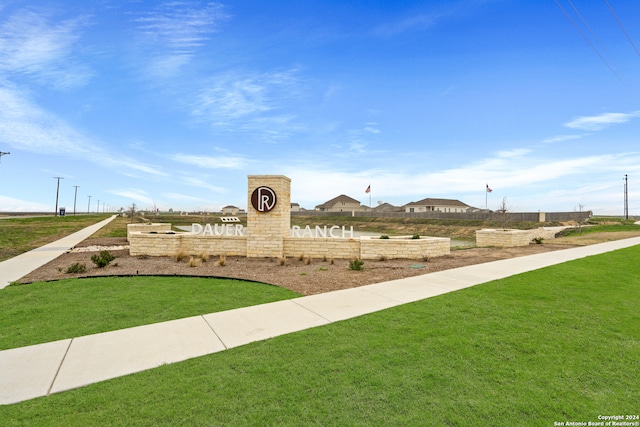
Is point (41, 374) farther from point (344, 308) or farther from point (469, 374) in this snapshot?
point (469, 374)

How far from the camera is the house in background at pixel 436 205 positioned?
81.8 meters

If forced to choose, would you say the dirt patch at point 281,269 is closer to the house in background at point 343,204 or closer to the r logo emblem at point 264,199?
the r logo emblem at point 264,199

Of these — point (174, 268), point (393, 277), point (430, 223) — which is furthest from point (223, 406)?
point (430, 223)

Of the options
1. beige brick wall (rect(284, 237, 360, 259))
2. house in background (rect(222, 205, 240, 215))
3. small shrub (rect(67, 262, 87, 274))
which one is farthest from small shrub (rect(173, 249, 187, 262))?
house in background (rect(222, 205, 240, 215))

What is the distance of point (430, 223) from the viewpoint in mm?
61250

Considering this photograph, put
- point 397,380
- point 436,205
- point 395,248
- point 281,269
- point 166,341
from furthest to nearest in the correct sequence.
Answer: point 436,205 < point 395,248 < point 281,269 < point 166,341 < point 397,380

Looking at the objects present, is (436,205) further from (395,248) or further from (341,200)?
(395,248)

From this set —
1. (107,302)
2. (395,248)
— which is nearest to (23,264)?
(107,302)

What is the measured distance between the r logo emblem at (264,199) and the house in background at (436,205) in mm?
74473

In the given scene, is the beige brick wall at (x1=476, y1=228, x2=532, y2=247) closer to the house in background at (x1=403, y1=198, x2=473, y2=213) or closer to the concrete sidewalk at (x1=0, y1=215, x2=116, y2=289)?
the concrete sidewalk at (x1=0, y1=215, x2=116, y2=289)

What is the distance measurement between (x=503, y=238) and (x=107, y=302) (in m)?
19.6

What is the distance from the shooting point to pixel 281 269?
1131cm

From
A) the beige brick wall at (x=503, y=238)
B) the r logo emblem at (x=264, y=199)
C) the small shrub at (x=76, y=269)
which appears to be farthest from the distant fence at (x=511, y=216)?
the small shrub at (x=76, y=269)

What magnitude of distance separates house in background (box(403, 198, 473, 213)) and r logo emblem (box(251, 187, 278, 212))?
74.5m
